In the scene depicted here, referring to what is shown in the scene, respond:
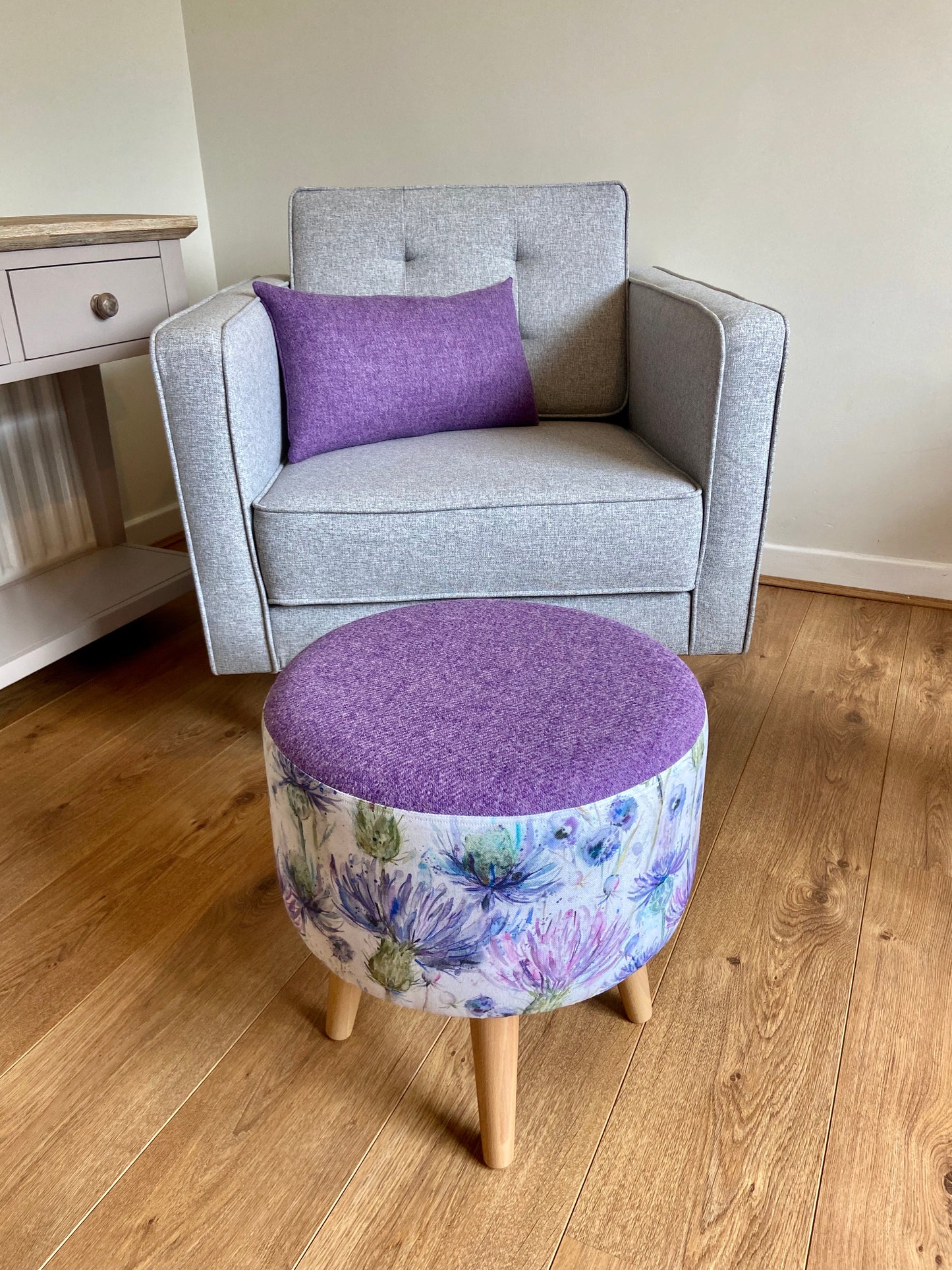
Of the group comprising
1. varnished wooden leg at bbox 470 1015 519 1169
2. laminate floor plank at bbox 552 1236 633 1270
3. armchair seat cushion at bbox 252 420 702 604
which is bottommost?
laminate floor plank at bbox 552 1236 633 1270

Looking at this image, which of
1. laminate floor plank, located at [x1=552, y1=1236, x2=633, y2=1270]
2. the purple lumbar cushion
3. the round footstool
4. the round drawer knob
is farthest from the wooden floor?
the round drawer knob

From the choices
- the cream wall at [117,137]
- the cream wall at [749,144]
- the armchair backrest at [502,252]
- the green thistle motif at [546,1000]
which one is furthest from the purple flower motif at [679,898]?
the cream wall at [117,137]

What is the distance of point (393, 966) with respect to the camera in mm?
841

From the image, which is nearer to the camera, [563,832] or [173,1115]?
[563,832]

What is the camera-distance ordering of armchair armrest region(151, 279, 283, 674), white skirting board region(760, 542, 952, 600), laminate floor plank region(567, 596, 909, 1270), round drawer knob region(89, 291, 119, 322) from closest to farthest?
laminate floor plank region(567, 596, 909, 1270), armchair armrest region(151, 279, 283, 674), round drawer knob region(89, 291, 119, 322), white skirting board region(760, 542, 952, 600)

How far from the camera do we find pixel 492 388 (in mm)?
1685

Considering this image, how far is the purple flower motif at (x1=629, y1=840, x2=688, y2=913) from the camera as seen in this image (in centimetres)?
84

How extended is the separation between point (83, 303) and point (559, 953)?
129cm

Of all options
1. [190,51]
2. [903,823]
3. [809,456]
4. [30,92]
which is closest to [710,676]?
[903,823]

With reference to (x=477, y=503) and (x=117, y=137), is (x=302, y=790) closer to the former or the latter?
(x=477, y=503)

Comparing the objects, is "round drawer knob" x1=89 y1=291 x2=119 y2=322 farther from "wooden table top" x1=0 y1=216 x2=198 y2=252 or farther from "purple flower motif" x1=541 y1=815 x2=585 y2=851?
"purple flower motif" x1=541 y1=815 x2=585 y2=851

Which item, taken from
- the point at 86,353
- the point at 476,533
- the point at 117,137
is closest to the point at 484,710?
the point at 476,533

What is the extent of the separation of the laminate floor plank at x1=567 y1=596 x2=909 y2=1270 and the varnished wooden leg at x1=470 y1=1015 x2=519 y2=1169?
89 mm

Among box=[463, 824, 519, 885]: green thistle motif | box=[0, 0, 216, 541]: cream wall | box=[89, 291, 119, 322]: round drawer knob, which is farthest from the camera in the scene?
box=[0, 0, 216, 541]: cream wall
